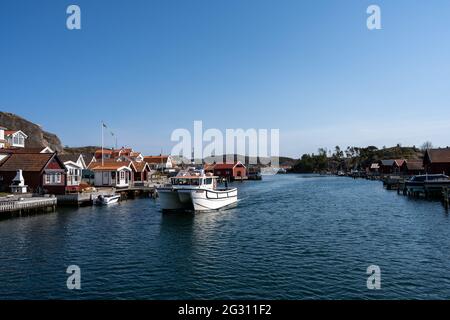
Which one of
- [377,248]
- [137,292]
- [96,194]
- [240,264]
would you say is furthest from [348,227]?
[96,194]

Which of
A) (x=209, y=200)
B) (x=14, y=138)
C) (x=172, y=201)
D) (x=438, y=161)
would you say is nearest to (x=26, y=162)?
(x=172, y=201)

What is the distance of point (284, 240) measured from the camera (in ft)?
99.1

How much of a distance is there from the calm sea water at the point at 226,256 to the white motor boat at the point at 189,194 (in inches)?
131

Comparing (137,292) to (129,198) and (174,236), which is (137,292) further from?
(129,198)

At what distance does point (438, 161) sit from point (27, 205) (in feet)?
275

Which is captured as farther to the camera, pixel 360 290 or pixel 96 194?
pixel 96 194

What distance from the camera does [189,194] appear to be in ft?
150

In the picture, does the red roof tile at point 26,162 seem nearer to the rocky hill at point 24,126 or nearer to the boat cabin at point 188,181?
the boat cabin at point 188,181

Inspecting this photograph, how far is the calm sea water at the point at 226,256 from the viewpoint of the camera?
61.5 feet

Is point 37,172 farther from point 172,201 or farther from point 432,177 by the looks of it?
point 432,177

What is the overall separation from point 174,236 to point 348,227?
664 inches

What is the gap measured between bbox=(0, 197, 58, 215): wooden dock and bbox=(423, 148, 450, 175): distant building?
8009 centimetres

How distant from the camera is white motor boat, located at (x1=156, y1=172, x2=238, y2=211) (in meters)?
45.9

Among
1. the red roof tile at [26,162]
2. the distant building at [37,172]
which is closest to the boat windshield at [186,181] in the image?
the distant building at [37,172]
